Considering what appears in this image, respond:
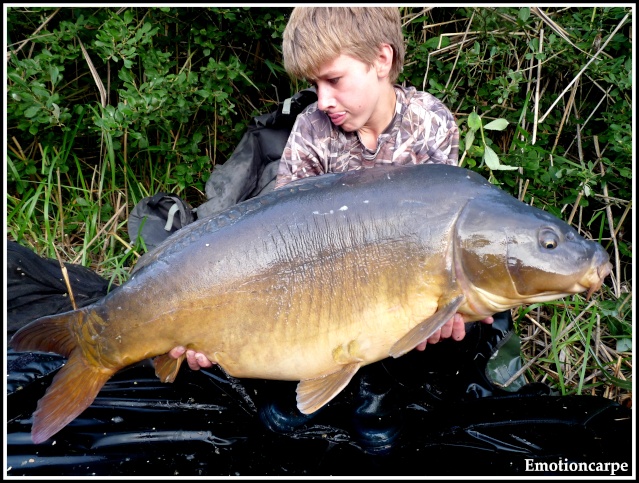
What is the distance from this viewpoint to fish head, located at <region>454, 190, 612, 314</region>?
1.54 meters

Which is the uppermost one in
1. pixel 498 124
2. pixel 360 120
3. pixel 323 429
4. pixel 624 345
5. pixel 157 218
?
pixel 360 120

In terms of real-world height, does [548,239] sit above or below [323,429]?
above

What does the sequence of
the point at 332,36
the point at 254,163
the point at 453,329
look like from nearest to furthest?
the point at 453,329 → the point at 332,36 → the point at 254,163

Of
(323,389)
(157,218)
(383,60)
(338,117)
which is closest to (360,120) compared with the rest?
(338,117)

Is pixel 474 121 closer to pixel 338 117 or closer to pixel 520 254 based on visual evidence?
pixel 338 117

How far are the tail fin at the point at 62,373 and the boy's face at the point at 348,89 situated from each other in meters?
1.03

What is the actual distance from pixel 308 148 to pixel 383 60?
41cm

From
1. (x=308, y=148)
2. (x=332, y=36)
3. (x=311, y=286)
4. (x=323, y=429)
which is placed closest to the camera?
(x=311, y=286)

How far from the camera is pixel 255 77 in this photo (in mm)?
3096

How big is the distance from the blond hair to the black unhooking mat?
1036 millimetres

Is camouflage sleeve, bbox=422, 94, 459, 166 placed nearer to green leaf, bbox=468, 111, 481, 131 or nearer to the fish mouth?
green leaf, bbox=468, 111, 481, 131

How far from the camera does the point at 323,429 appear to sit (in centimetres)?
190

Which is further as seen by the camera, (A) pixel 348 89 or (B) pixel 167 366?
(A) pixel 348 89

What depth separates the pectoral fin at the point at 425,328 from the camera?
1.56 m
